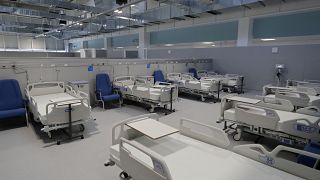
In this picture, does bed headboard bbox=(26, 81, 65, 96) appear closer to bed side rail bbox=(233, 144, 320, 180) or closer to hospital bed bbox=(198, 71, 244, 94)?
bed side rail bbox=(233, 144, 320, 180)

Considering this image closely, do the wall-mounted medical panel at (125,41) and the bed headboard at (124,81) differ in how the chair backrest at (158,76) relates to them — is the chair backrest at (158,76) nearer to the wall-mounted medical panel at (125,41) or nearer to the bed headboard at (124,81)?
the bed headboard at (124,81)

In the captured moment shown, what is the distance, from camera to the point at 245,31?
8.41m

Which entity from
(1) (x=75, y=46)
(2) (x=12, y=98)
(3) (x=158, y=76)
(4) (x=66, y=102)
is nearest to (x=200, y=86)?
(3) (x=158, y=76)

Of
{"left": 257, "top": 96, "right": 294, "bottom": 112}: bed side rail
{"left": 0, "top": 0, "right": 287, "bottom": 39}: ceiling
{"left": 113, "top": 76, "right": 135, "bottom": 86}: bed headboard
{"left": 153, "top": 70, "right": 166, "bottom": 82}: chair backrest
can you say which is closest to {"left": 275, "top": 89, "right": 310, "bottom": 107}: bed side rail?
{"left": 257, "top": 96, "right": 294, "bottom": 112}: bed side rail

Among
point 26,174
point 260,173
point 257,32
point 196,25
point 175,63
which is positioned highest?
point 196,25

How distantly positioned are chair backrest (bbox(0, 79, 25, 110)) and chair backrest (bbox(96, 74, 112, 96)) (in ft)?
5.90

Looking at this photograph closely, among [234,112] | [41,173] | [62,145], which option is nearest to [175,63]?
[234,112]

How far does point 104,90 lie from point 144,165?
4257 mm

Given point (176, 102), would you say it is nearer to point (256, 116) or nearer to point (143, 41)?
A: point (256, 116)

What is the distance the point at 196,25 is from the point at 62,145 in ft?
28.9

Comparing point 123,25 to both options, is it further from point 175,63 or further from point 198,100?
point 198,100

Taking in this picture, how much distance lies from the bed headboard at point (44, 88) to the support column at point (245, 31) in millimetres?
7336

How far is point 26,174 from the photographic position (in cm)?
245

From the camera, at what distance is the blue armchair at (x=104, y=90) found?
5.25 meters
